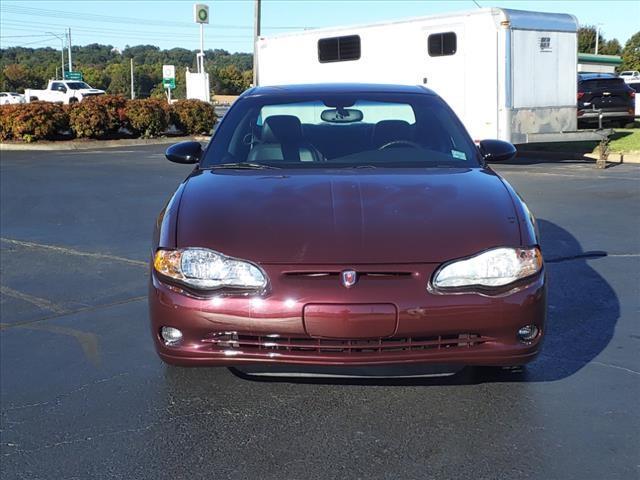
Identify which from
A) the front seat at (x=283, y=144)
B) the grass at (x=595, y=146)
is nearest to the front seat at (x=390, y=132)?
the front seat at (x=283, y=144)

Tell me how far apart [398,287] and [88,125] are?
2286cm

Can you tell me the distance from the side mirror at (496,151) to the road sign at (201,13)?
32.6 metres

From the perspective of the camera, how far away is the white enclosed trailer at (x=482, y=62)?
532 inches

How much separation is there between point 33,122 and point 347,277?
22845 mm

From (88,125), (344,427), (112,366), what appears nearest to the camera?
(344,427)

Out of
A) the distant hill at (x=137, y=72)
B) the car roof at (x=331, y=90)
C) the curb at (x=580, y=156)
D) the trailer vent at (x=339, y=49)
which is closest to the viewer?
the car roof at (x=331, y=90)

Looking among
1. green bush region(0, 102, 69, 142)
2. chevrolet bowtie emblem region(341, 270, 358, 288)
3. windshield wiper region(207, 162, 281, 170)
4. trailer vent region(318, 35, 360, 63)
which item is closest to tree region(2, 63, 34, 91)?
green bush region(0, 102, 69, 142)

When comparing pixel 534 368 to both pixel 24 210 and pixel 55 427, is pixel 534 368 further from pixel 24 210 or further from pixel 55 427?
pixel 24 210

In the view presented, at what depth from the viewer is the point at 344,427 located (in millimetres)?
3469

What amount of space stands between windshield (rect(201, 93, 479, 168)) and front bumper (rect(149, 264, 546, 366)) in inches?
52.1

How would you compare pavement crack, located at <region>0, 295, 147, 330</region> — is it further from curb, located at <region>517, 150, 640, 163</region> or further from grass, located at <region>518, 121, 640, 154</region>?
grass, located at <region>518, 121, 640, 154</region>

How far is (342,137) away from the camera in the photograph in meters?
4.74

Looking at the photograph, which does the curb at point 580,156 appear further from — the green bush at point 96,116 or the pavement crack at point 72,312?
the green bush at point 96,116

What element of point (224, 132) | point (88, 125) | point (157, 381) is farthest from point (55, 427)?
point (88, 125)
